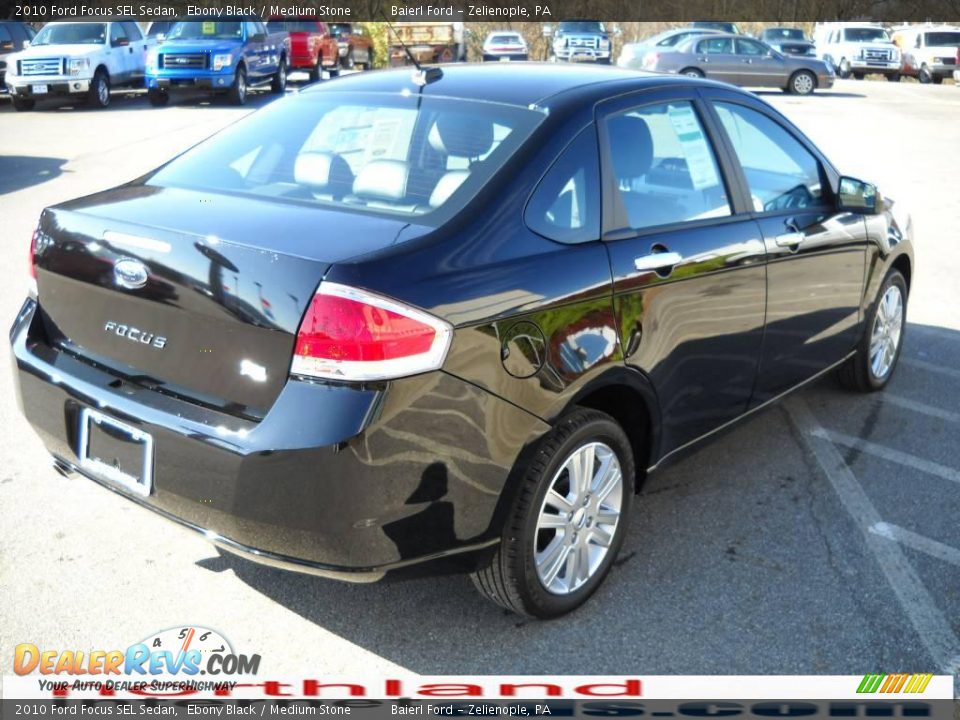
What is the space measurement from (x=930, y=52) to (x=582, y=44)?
12.7 m

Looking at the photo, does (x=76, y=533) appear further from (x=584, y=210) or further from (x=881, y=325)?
(x=881, y=325)

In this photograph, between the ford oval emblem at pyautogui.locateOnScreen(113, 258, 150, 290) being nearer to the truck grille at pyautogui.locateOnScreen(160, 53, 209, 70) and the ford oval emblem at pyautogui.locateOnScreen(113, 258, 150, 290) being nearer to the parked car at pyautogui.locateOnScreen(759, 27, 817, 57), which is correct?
the truck grille at pyautogui.locateOnScreen(160, 53, 209, 70)

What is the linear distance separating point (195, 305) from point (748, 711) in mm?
1997

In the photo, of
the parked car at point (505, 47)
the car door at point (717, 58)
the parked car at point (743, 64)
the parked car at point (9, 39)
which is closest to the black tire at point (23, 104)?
the parked car at point (9, 39)

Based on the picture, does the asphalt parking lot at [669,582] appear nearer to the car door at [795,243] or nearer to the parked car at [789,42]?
the car door at [795,243]

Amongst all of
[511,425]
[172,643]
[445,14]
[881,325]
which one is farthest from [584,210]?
[445,14]

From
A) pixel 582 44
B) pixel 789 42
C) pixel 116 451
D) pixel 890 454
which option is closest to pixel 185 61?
pixel 582 44

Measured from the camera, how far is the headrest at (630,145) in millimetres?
3650

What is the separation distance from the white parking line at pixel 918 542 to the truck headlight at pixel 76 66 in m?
20.2

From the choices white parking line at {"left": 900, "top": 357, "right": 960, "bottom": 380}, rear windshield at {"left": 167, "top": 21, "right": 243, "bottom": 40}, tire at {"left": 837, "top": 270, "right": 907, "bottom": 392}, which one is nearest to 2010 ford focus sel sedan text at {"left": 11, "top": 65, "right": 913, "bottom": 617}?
tire at {"left": 837, "top": 270, "right": 907, "bottom": 392}

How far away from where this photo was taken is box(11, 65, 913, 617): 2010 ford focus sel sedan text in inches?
109

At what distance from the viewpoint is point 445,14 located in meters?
33.8

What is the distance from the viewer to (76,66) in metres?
20.8

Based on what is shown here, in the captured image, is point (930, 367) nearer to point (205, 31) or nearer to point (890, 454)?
point (890, 454)
